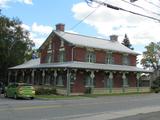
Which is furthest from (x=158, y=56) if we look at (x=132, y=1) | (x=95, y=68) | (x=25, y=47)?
(x=132, y=1)

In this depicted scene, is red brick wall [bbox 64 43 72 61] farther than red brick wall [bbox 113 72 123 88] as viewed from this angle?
No

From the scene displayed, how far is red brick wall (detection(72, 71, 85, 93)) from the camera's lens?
156ft

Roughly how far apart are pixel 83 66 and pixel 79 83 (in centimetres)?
297

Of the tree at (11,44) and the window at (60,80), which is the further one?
the tree at (11,44)

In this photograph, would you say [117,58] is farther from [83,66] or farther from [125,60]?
[83,66]

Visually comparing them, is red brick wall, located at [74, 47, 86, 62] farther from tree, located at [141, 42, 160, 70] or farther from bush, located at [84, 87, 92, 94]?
tree, located at [141, 42, 160, 70]

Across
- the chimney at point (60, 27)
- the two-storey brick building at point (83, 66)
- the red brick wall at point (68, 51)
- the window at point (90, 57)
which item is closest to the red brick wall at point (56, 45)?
the two-storey brick building at point (83, 66)

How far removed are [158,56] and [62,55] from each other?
5141cm

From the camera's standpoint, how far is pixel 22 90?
37.2 meters

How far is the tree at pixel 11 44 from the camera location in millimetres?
66000

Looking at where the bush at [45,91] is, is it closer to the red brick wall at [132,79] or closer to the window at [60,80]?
the window at [60,80]

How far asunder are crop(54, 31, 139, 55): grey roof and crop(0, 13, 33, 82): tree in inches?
628

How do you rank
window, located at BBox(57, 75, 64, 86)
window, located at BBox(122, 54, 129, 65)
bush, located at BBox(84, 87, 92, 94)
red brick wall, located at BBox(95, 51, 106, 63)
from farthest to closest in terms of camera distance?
1. window, located at BBox(122, 54, 129, 65)
2. red brick wall, located at BBox(95, 51, 106, 63)
3. window, located at BBox(57, 75, 64, 86)
4. bush, located at BBox(84, 87, 92, 94)

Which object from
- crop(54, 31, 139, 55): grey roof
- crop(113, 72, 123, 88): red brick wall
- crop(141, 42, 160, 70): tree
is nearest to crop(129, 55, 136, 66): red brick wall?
crop(54, 31, 139, 55): grey roof
